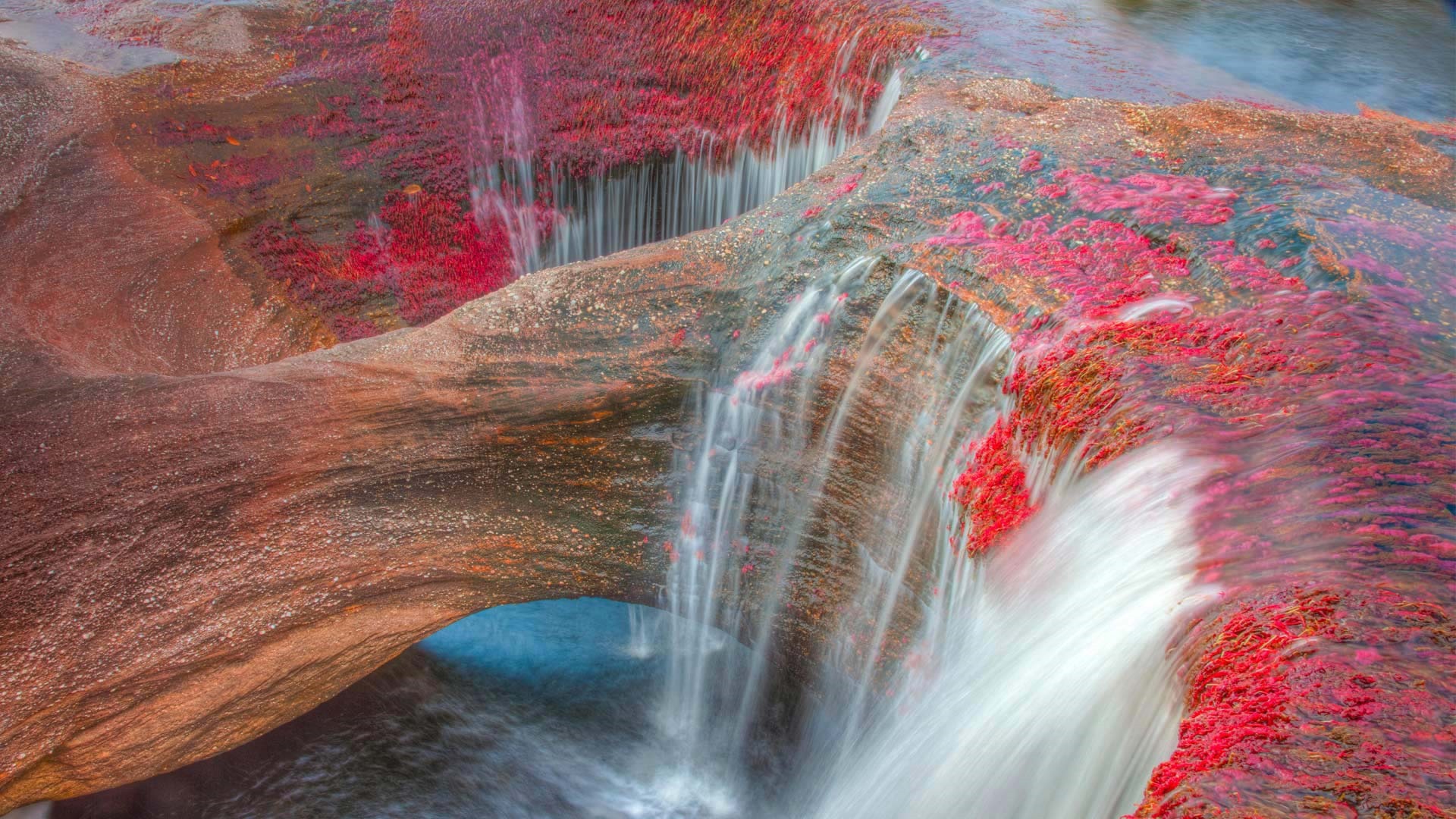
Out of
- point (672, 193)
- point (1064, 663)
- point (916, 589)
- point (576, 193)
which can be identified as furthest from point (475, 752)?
point (576, 193)

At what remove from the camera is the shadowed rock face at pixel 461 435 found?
3.13 m

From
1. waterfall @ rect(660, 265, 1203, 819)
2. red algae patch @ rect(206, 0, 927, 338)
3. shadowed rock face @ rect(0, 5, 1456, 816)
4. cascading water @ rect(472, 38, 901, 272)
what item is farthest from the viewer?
cascading water @ rect(472, 38, 901, 272)

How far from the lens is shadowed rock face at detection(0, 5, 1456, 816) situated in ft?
10.3

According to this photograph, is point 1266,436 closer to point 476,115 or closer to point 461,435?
point 461,435

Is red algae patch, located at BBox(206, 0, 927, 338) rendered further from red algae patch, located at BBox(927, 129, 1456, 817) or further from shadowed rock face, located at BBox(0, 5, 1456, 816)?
red algae patch, located at BBox(927, 129, 1456, 817)

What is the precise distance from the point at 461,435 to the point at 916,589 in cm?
202

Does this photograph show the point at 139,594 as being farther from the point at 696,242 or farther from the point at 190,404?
the point at 696,242

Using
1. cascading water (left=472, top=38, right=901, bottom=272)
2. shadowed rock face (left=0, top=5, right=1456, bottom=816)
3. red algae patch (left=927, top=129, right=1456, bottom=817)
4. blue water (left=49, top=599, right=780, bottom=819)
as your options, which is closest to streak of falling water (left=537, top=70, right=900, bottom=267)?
cascading water (left=472, top=38, right=901, bottom=272)

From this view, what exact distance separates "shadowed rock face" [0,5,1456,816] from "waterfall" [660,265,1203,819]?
0.11 m

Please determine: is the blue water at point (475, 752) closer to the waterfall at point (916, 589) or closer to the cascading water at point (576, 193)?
the waterfall at point (916, 589)

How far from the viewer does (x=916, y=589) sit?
11.9 ft

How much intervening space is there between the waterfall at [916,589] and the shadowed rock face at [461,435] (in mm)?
114

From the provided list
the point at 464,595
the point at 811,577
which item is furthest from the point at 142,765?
the point at 811,577

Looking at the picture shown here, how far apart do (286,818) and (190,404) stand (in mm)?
1774
